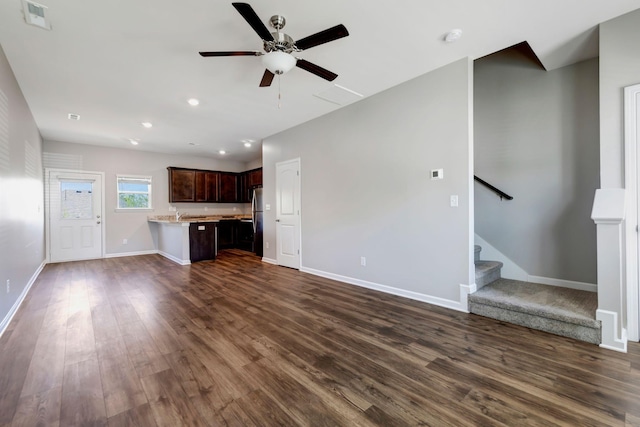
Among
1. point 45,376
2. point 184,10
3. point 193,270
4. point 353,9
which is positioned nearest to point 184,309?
point 45,376

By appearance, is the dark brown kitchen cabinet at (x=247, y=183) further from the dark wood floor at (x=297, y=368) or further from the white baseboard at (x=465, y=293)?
the white baseboard at (x=465, y=293)

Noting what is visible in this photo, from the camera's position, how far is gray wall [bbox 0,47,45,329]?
2.67m

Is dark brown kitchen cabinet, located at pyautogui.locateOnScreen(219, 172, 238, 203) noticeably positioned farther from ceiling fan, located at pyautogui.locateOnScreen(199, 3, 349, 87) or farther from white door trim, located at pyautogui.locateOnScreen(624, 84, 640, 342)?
white door trim, located at pyautogui.locateOnScreen(624, 84, 640, 342)

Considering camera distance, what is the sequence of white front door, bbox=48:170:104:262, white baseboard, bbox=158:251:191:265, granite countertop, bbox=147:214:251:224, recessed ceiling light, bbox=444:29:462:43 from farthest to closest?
granite countertop, bbox=147:214:251:224 → white front door, bbox=48:170:104:262 → white baseboard, bbox=158:251:191:265 → recessed ceiling light, bbox=444:29:462:43

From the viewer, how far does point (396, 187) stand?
11.7 ft

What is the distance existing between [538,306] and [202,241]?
19.3 ft

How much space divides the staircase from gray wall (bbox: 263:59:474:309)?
334mm

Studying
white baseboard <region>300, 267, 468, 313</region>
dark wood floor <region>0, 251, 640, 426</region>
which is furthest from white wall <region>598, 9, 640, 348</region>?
white baseboard <region>300, 267, 468, 313</region>

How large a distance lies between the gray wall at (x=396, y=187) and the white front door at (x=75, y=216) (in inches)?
A: 210

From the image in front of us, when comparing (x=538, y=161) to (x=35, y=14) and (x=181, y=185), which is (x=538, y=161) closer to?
(x=35, y=14)

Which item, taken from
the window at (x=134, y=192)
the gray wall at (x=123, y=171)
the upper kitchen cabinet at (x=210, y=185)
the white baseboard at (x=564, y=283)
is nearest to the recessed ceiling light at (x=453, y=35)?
the white baseboard at (x=564, y=283)

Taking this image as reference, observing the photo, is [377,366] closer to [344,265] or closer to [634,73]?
[344,265]

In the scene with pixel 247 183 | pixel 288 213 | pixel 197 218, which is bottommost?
pixel 197 218

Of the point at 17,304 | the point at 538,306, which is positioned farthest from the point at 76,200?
the point at 538,306
